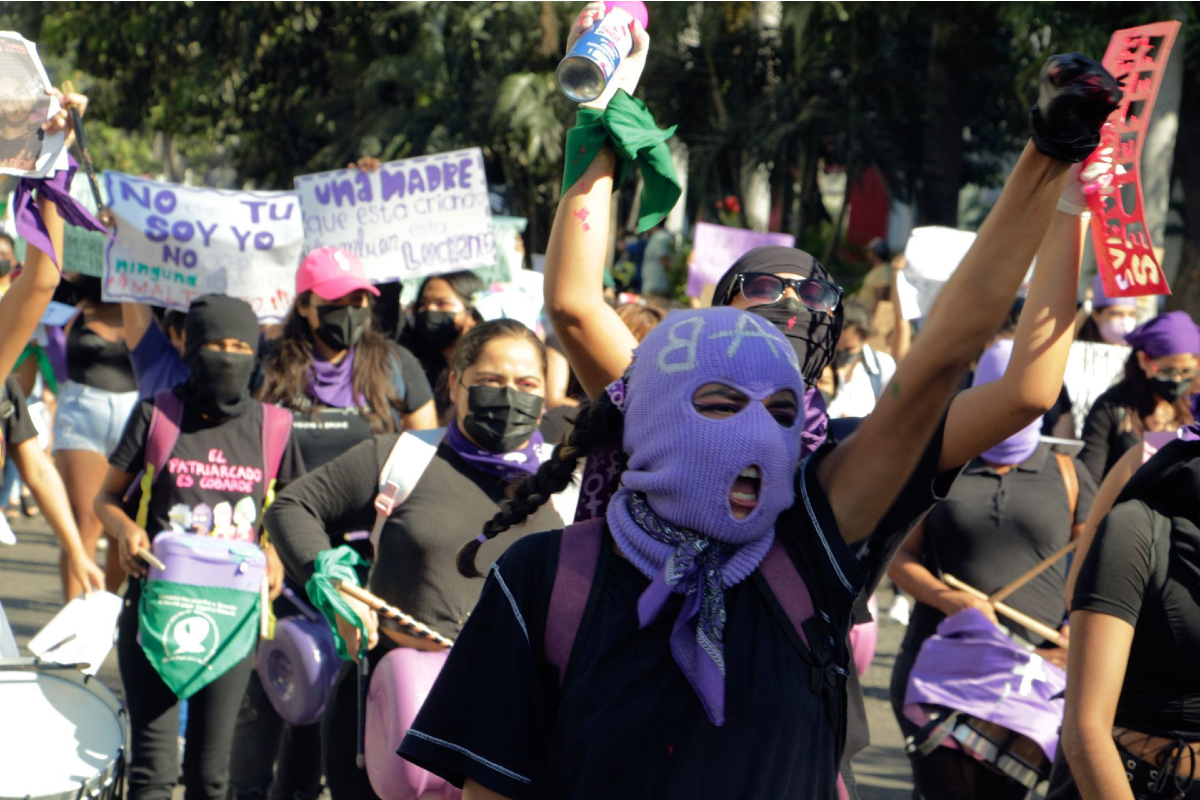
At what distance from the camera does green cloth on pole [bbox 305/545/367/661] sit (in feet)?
13.2

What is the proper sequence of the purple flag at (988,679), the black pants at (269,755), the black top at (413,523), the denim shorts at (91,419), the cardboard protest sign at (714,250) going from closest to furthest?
the black top at (413,523)
the purple flag at (988,679)
the black pants at (269,755)
the denim shorts at (91,419)
the cardboard protest sign at (714,250)

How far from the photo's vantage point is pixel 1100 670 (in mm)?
3133

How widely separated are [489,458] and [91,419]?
165 inches

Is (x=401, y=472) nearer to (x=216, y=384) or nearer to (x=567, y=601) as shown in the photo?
(x=216, y=384)

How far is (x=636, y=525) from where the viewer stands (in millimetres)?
2184

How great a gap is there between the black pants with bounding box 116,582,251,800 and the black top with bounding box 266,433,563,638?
2.56 feet

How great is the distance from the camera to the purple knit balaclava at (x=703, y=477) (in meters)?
2.11

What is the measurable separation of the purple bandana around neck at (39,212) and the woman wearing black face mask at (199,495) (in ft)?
3.92

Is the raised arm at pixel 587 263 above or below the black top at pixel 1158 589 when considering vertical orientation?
above

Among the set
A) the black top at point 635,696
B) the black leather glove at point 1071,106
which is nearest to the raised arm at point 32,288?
the black top at point 635,696

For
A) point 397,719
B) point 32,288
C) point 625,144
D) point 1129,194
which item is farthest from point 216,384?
point 1129,194

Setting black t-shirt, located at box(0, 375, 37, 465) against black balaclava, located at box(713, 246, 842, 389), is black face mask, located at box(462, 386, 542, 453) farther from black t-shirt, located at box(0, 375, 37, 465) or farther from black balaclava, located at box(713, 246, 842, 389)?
black t-shirt, located at box(0, 375, 37, 465)

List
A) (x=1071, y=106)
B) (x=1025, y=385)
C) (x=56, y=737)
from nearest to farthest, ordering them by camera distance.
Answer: (x=1071, y=106)
(x=1025, y=385)
(x=56, y=737)

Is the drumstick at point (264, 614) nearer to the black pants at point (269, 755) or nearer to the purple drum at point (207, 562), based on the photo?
the purple drum at point (207, 562)
